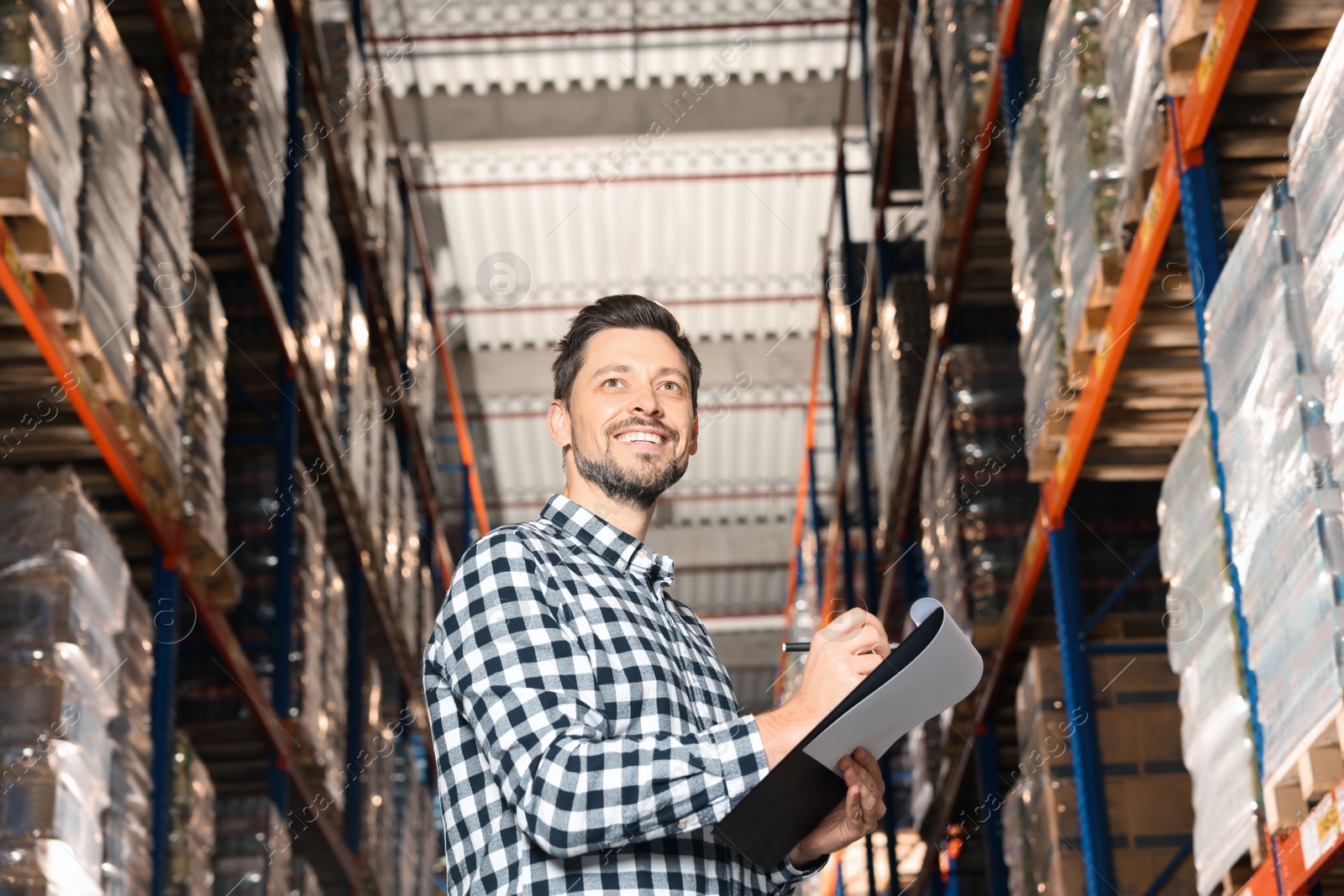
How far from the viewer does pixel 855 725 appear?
2.10 m

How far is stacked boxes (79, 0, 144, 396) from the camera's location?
523cm

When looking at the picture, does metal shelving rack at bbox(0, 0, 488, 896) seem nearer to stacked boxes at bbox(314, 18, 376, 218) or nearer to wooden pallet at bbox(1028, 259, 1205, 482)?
stacked boxes at bbox(314, 18, 376, 218)

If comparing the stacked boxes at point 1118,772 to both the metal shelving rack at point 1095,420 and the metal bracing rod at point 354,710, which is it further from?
the metal bracing rod at point 354,710

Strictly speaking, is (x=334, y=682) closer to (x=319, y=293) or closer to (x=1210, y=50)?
(x=319, y=293)

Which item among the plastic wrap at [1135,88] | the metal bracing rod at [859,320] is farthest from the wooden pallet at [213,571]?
the metal bracing rod at [859,320]

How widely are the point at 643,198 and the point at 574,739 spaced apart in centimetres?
1192

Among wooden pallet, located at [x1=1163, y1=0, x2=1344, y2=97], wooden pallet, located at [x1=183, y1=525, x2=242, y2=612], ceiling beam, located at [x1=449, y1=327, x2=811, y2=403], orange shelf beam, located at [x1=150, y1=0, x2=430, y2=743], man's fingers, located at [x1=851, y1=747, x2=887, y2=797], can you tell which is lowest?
man's fingers, located at [x1=851, y1=747, x2=887, y2=797]

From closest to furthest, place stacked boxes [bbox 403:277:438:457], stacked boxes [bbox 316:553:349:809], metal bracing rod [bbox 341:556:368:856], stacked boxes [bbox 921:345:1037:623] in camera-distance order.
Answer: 1. stacked boxes [bbox 921:345:1037:623]
2. stacked boxes [bbox 316:553:349:809]
3. metal bracing rod [bbox 341:556:368:856]
4. stacked boxes [bbox 403:277:438:457]

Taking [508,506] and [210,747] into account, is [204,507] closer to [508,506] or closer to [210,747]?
[210,747]

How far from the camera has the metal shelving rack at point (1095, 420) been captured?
393 cm

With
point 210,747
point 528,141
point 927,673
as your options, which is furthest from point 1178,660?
point 528,141

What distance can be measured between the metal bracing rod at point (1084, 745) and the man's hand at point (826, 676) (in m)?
3.66

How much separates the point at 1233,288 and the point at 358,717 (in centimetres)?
769

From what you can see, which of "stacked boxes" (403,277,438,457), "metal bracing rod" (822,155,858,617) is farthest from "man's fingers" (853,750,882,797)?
"stacked boxes" (403,277,438,457)
